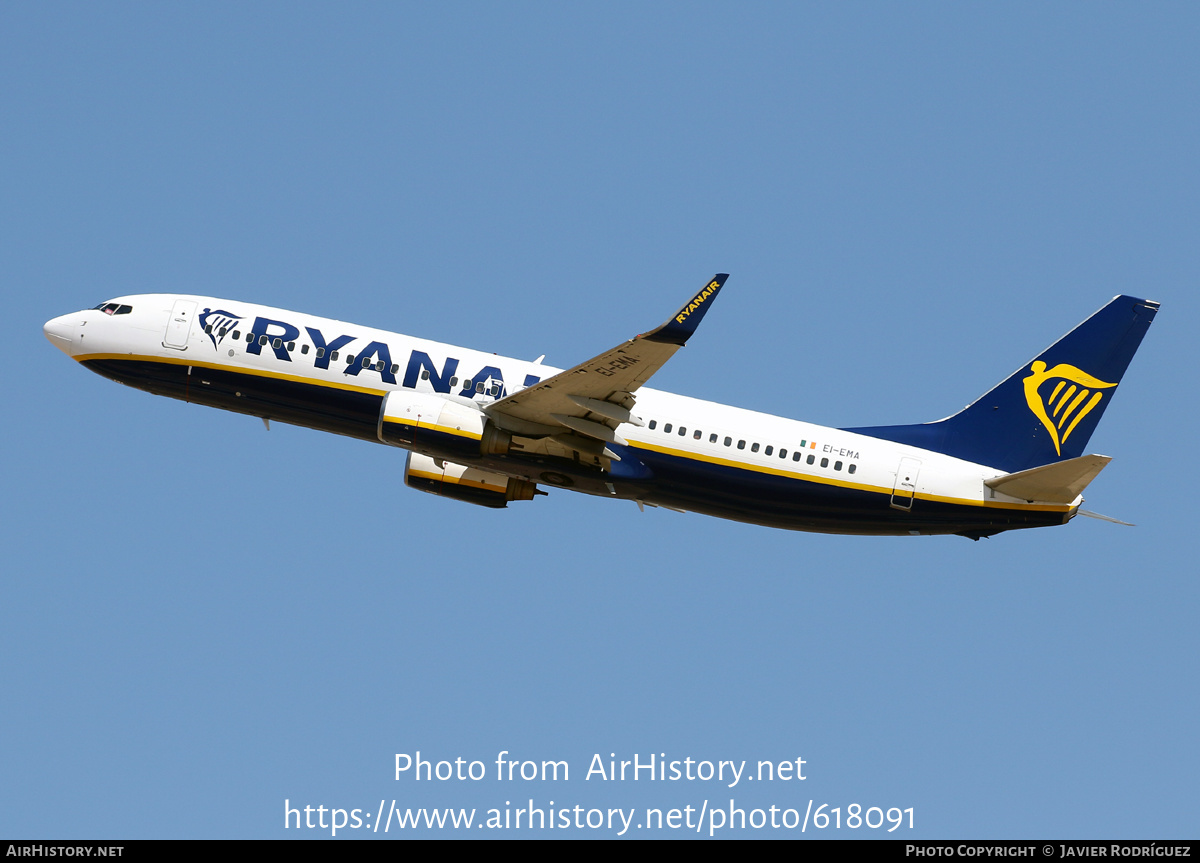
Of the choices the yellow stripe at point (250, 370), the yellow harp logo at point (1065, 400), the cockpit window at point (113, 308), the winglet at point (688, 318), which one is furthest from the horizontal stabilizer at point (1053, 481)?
the cockpit window at point (113, 308)

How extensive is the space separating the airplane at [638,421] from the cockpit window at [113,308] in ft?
0.38

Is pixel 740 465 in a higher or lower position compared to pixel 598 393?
lower

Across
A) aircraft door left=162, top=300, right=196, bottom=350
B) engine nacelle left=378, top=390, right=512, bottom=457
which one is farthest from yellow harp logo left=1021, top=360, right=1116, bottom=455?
aircraft door left=162, top=300, right=196, bottom=350

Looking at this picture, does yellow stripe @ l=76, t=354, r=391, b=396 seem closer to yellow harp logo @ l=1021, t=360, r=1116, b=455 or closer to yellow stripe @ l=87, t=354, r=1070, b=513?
yellow stripe @ l=87, t=354, r=1070, b=513

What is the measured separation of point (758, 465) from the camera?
39.6m

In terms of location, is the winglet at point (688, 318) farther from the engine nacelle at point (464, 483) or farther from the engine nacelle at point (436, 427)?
the engine nacelle at point (464, 483)

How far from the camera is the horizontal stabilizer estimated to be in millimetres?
36094

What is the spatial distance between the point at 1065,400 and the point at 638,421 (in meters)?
13.9

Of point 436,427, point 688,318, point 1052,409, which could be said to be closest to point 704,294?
point 688,318

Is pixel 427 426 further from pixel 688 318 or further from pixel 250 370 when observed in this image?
pixel 688 318

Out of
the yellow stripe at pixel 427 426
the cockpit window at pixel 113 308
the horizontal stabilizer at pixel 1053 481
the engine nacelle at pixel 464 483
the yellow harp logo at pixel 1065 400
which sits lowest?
the horizontal stabilizer at pixel 1053 481

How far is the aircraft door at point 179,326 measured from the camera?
4138cm

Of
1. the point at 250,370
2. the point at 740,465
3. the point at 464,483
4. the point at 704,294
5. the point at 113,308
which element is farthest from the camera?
the point at 464,483

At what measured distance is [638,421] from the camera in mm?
39781
